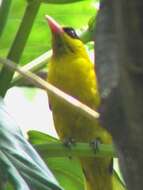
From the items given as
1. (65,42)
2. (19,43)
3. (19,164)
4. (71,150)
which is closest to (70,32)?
(65,42)

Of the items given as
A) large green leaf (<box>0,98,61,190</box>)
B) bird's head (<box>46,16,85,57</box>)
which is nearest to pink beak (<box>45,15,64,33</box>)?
bird's head (<box>46,16,85,57</box>)

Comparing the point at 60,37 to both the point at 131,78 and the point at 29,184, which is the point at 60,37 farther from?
the point at 131,78

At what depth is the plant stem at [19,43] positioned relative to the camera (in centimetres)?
87

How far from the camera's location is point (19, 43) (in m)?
0.91

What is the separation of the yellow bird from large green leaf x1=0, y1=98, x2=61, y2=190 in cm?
93

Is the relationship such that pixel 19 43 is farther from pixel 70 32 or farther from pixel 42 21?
pixel 70 32

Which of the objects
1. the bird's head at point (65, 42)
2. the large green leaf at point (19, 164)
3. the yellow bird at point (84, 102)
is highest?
the large green leaf at point (19, 164)

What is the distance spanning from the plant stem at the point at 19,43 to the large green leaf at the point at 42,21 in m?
0.29

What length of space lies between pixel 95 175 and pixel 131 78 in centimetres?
140

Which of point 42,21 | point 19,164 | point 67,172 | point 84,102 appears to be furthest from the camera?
point 84,102

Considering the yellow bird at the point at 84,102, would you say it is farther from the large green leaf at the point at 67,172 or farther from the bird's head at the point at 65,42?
the large green leaf at the point at 67,172

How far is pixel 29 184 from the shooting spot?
575mm

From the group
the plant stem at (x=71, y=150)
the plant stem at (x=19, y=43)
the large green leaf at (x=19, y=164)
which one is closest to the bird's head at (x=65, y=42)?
the plant stem at (x=19, y=43)

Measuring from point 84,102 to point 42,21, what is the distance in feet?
1.03
